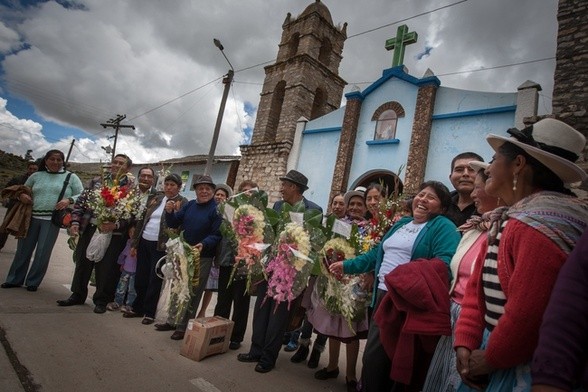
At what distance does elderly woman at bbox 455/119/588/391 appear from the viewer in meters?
1.10

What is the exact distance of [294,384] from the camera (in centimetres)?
302

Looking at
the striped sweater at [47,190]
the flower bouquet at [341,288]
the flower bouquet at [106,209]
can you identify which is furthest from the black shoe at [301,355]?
the striped sweater at [47,190]

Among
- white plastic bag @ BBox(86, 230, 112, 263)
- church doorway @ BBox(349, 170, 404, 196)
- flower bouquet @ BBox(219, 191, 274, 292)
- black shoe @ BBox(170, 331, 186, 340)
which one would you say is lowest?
black shoe @ BBox(170, 331, 186, 340)

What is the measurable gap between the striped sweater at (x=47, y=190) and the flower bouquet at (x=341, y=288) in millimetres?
3853

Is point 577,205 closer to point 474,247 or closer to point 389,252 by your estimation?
point 474,247

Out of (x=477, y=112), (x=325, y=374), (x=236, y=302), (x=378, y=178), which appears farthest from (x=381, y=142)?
(x=325, y=374)

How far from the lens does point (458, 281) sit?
195 cm

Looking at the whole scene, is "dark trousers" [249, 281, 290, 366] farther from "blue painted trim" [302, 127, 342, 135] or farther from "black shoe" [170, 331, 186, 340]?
"blue painted trim" [302, 127, 342, 135]

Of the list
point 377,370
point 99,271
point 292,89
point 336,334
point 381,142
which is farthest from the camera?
point 292,89

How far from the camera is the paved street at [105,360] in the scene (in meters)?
2.44

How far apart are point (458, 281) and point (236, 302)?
102 inches

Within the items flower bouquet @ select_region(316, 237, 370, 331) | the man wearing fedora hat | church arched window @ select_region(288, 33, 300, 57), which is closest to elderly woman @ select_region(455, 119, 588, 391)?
flower bouquet @ select_region(316, 237, 370, 331)

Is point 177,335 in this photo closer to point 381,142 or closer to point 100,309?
point 100,309

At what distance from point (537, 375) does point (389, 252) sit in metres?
1.64
